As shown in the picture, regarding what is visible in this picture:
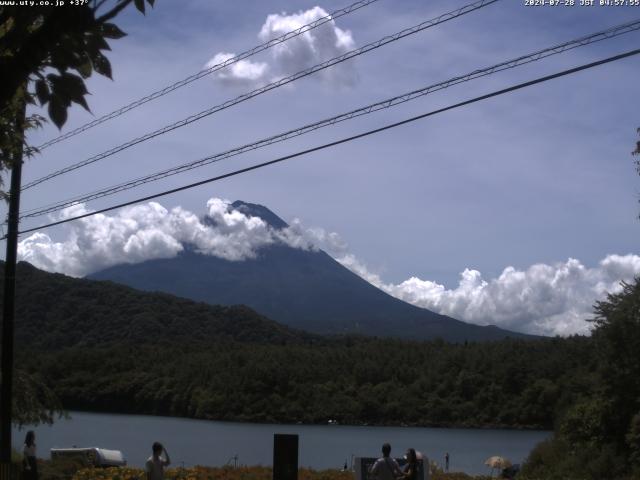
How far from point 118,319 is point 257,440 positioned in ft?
270

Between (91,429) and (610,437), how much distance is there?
193 ft

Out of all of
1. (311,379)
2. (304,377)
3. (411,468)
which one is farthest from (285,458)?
(311,379)

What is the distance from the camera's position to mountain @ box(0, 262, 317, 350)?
12169 cm

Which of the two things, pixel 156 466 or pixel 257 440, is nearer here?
pixel 156 466

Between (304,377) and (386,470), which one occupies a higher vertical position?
(304,377)

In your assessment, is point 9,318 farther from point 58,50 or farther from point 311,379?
point 311,379

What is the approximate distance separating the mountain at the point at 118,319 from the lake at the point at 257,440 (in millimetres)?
28766

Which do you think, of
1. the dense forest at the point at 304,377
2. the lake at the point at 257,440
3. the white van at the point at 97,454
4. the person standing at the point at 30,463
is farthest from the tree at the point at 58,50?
the dense forest at the point at 304,377

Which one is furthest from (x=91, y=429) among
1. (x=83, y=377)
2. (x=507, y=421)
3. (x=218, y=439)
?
(x=507, y=421)

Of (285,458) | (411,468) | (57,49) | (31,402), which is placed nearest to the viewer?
(57,49)

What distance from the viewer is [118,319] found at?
497 feet

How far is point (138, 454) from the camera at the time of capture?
5509 cm

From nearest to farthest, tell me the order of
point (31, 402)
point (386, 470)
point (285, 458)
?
point (285, 458)
point (386, 470)
point (31, 402)

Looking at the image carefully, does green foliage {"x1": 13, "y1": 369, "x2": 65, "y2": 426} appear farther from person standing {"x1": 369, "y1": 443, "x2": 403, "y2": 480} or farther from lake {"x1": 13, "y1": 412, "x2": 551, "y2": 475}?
lake {"x1": 13, "y1": 412, "x2": 551, "y2": 475}
